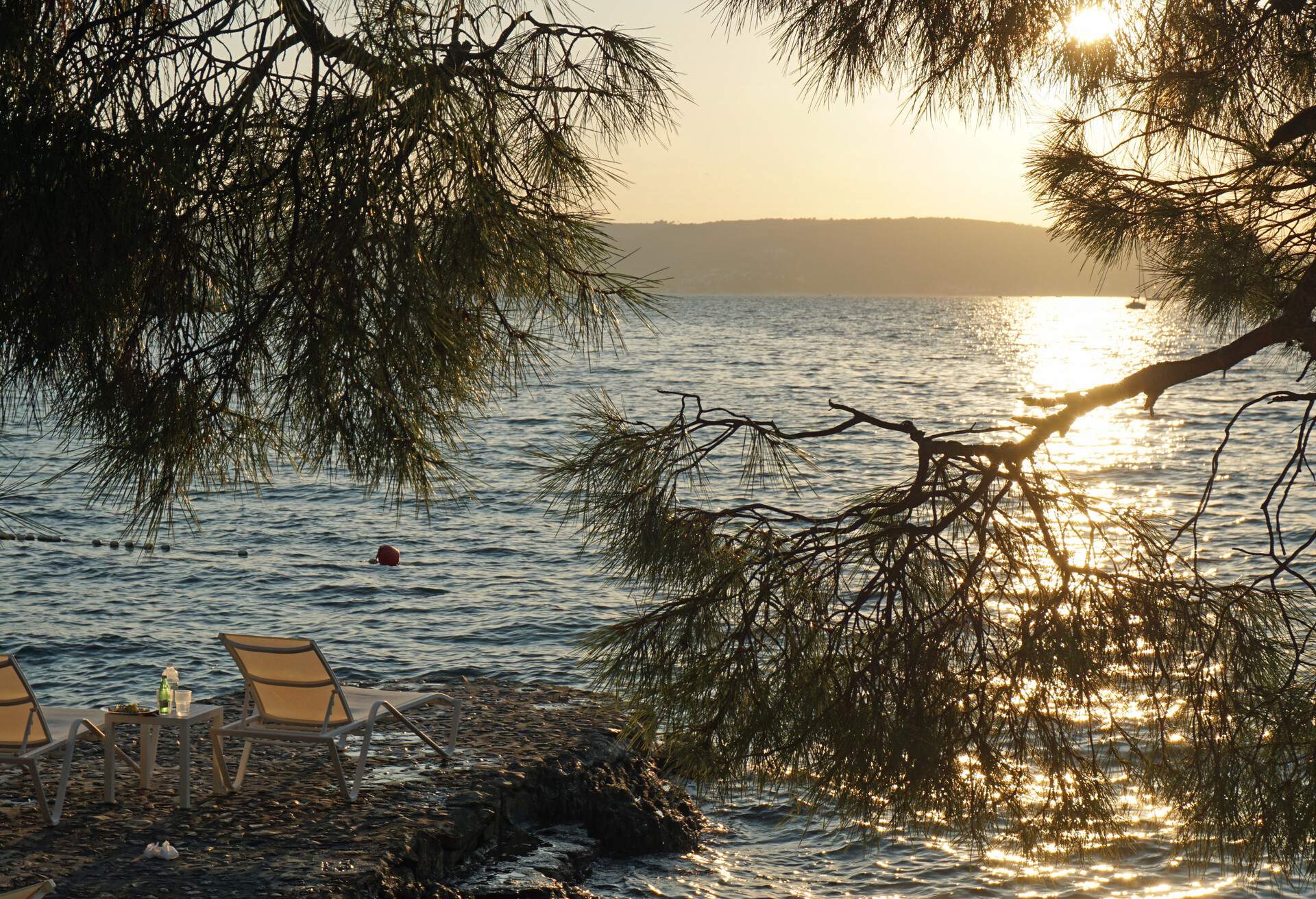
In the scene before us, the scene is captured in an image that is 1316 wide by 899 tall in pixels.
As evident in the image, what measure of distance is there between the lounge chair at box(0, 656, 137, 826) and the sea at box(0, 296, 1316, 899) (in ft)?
3.05

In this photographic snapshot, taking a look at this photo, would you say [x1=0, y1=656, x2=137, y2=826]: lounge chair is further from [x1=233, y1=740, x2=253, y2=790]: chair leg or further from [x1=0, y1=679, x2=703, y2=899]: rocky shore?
[x1=233, y1=740, x2=253, y2=790]: chair leg

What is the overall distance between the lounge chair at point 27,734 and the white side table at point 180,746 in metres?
0.24

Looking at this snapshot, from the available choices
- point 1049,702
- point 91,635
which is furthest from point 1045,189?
point 91,635

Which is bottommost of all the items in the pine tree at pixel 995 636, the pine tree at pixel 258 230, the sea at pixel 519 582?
the sea at pixel 519 582

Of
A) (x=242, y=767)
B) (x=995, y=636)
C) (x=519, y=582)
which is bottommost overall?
(x=519, y=582)

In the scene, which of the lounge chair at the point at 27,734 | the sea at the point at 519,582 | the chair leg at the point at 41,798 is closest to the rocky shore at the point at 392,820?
the chair leg at the point at 41,798

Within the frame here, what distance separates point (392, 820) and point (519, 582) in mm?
11011

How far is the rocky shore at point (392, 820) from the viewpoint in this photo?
5.56m

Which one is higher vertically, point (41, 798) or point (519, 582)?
point (41, 798)

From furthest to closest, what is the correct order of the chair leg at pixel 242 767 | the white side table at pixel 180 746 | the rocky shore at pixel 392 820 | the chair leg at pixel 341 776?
the chair leg at pixel 242 767 < the chair leg at pixel 341 776 < the white side table at pixel 180 746 < the rocky shore at pixel 392 820

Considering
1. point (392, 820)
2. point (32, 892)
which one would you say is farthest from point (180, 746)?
point (32, 892)

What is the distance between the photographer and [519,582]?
17.4m

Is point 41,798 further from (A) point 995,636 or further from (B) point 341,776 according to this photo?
(A) point 995,636

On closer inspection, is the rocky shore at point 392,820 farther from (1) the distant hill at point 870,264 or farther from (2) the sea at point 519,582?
(1) the distant hill at point 870,264
